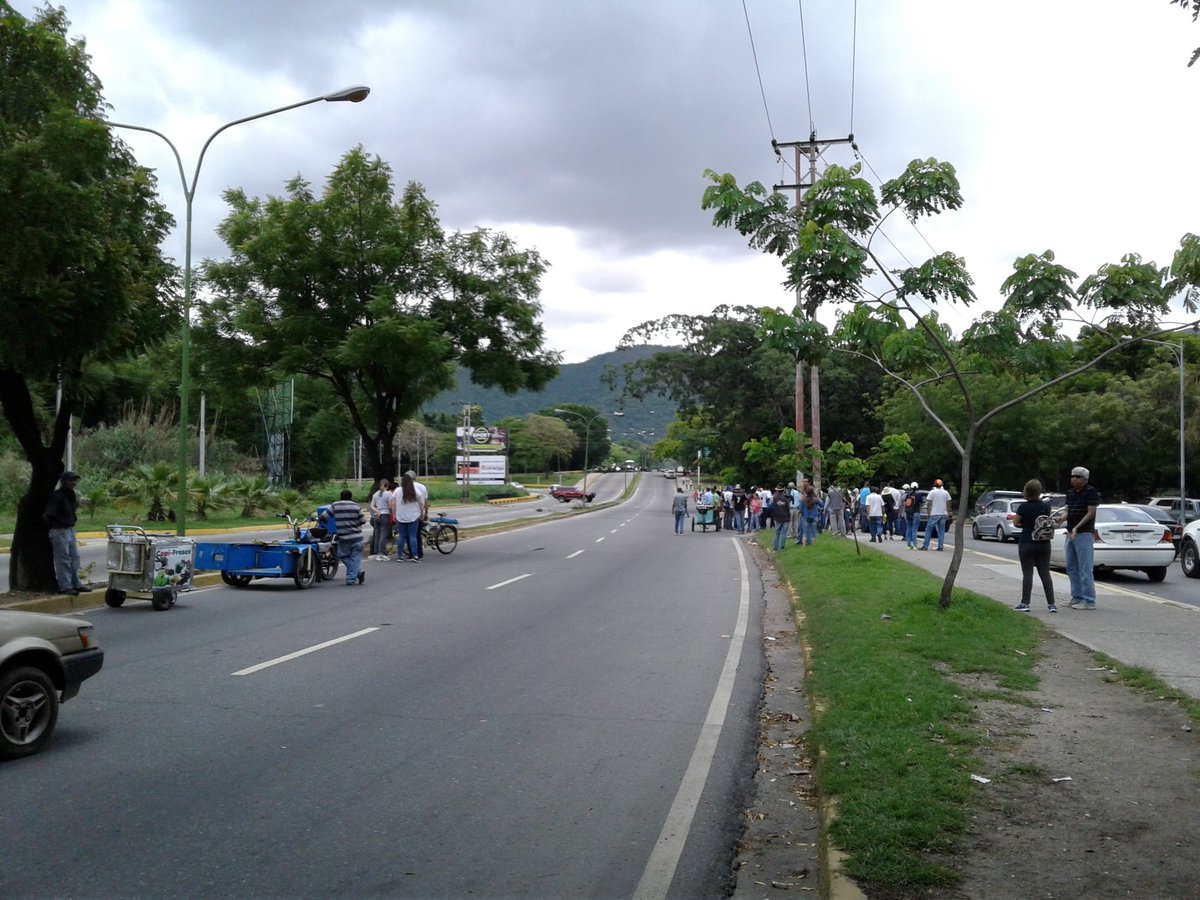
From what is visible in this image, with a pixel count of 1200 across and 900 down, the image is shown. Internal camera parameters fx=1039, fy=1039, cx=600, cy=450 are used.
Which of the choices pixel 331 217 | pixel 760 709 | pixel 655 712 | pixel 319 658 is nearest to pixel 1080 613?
pixel 760 709

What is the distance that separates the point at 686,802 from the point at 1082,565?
9130 millimetres

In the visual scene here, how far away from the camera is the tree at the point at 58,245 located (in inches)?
447

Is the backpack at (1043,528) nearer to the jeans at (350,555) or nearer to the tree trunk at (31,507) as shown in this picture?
the jeans at (350,555)

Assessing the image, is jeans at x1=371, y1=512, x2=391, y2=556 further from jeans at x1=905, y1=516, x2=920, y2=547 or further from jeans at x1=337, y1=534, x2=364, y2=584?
jeans at x1=905, y1=516, x2=920, y2=547

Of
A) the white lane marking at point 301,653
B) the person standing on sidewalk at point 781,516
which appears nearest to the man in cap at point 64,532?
the white lane marking at point 301,653

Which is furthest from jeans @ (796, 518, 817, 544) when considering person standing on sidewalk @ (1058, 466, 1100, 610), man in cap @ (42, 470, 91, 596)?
man in cap @ (42, 470, 91, 596)

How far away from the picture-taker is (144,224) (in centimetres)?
1361

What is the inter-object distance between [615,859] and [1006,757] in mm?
2701

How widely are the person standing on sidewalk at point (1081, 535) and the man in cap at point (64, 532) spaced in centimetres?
1191

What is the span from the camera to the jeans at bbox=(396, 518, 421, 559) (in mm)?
21359

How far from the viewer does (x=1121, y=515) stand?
19188 mm

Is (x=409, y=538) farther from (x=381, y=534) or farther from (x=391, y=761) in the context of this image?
(x=391, y=761)

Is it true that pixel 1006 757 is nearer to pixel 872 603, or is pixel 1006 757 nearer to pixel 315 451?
pixel 872 603

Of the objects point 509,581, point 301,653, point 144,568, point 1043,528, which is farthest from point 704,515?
point 301,653
